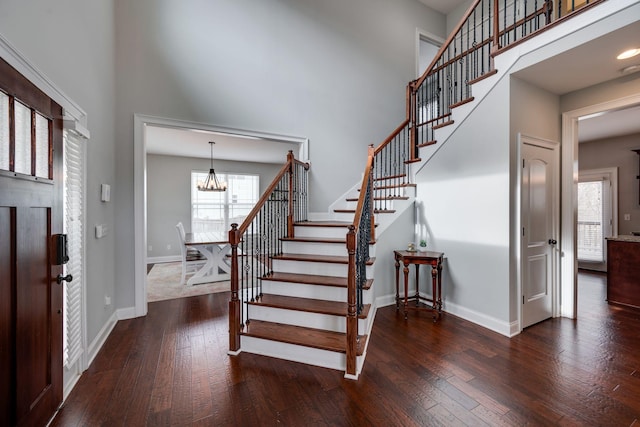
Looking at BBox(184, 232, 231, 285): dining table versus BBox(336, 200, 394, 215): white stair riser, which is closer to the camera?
BBox(336, 200, 394, 215): white stair riser

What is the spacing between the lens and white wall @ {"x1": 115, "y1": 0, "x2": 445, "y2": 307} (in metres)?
3.37

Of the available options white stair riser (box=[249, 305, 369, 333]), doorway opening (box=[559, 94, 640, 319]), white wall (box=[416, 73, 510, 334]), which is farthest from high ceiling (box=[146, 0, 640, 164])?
white stair riser (box=[249, 305, 369, 333])

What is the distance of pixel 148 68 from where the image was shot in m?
3.44

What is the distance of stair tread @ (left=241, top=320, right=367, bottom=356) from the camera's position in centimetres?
235

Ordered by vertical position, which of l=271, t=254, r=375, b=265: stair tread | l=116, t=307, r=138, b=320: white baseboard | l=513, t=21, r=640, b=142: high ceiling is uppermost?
l=513, t=21, r=640, b=142: high ceiling

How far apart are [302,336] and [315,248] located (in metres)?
1.14

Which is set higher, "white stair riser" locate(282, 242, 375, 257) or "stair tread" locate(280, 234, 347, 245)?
"stair tread" locate(280, 234, 347, 245)

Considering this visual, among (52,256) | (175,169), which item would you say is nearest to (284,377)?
(52,256)

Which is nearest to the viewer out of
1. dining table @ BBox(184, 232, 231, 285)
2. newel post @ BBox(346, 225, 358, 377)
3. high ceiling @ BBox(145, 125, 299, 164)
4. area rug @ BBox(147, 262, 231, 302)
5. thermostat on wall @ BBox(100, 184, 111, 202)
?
newel post @ BBox(346, 225, 358, 377)

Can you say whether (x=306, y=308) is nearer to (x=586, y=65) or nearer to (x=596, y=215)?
(x=586, y=65)

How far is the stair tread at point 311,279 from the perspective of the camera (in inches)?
112

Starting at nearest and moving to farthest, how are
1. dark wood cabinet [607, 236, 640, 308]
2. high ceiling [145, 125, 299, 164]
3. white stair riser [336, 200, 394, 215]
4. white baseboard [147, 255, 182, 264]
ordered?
1. dark wood cabinet [607, 236, 640, 308]
2. white stair riser [336, 200, 394, 215]
3. high ceiling [145, 125, 299, 164]
4. white baseboard [147, 255, 182, 264]

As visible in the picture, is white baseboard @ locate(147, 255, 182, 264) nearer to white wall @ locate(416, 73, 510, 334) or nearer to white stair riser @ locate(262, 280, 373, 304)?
white stair riser @ locate(262, 280, 373, 304)

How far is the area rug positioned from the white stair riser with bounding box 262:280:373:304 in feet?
6.14
